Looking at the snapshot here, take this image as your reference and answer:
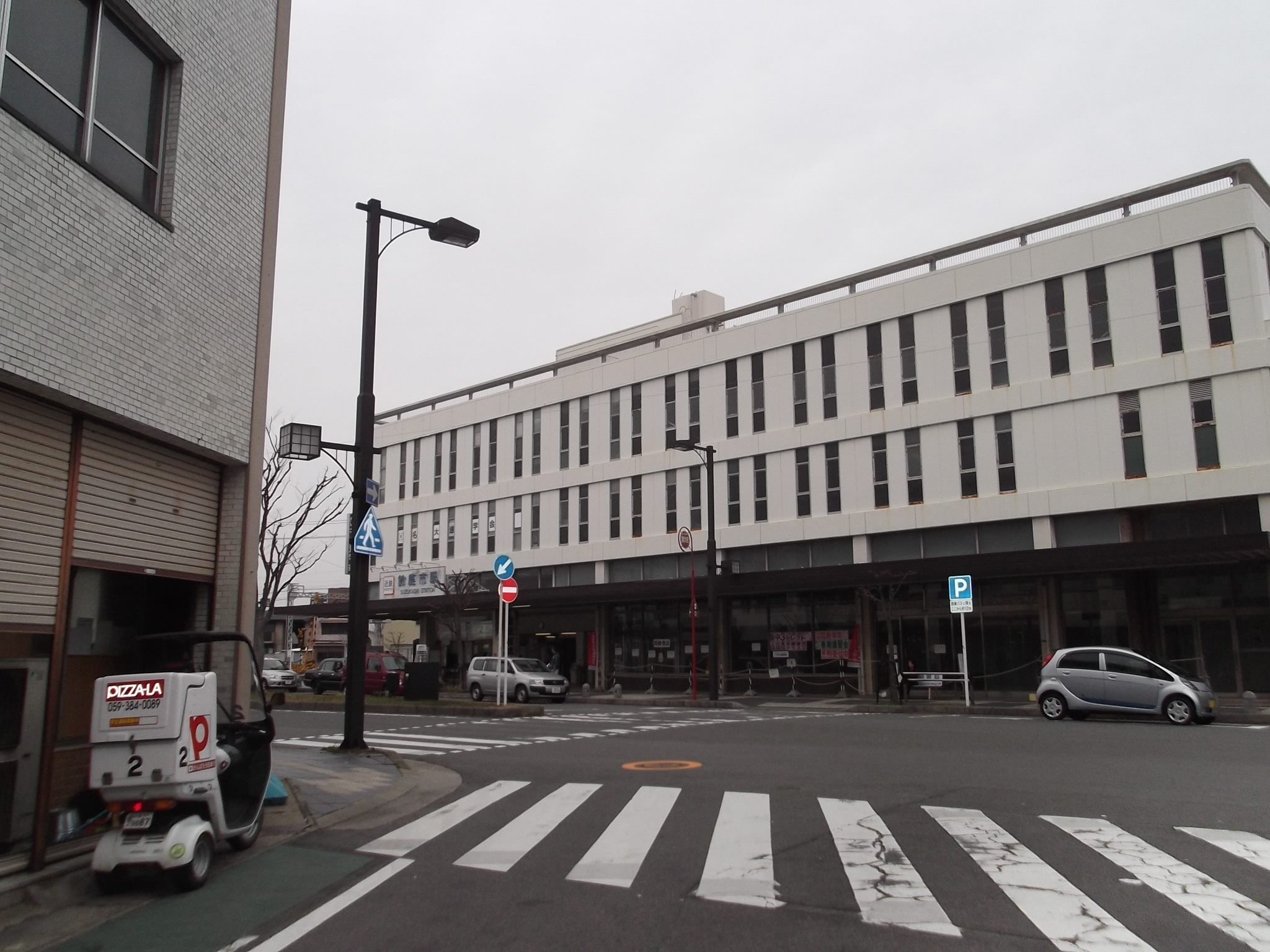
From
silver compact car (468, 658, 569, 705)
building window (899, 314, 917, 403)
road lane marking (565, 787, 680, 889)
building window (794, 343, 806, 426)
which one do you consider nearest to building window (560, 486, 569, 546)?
silver compact car (468, 658, 569, 705)

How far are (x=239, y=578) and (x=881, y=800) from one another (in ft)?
23.6

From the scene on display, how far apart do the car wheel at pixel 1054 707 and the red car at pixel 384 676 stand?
2293 centimetres

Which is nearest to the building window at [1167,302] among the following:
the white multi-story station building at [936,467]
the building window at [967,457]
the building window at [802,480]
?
the white multi-story station building at [936,467]

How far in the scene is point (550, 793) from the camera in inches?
433

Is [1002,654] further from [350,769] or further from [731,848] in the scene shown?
[731,848]

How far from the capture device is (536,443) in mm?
48688

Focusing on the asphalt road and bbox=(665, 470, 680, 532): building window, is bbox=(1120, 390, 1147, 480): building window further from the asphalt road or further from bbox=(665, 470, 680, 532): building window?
bbox=(665, 470, 680, 532): building window

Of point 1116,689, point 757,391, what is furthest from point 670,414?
point 1116,689

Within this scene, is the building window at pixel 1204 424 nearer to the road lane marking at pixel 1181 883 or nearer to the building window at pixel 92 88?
the road lane marking at pixel 1181 883

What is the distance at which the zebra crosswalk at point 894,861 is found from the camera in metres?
5.80

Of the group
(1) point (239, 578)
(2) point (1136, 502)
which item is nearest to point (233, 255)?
(1) point (239, 578)

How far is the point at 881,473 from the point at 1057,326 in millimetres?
7776

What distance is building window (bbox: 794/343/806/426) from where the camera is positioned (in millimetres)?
38250

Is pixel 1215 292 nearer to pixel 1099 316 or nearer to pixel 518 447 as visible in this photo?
pixel 1099 316
